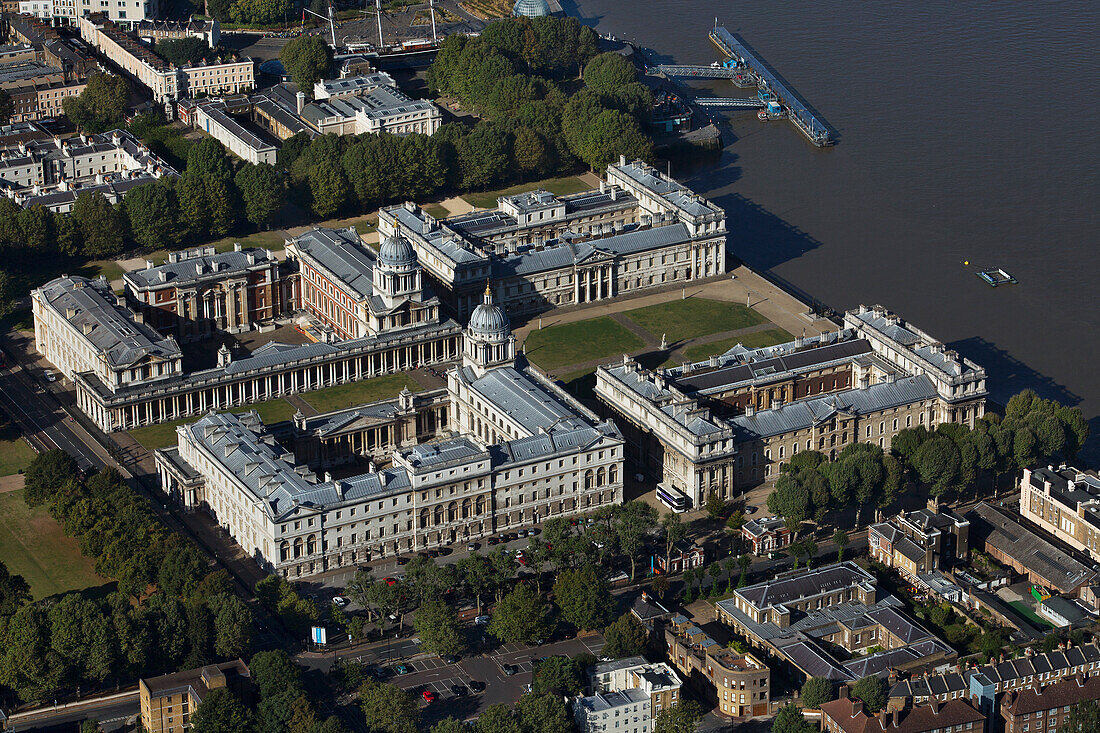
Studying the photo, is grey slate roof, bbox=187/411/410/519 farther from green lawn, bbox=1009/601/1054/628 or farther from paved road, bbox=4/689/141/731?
green lawn, bbox=1009/601/1054/628

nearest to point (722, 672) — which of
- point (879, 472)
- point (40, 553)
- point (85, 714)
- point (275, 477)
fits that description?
point (879, 472)

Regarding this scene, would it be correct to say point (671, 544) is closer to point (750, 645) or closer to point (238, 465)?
point (750, 645)

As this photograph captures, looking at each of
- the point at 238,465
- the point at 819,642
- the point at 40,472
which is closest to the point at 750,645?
the point at 819,642

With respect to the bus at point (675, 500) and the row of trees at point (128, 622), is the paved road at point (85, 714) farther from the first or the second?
the bus at point (675, 500)

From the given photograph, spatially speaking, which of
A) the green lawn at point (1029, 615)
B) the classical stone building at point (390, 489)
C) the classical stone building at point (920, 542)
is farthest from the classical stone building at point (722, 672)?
the classical stone building at point (390, 489)

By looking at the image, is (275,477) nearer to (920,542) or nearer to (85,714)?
(85,714)

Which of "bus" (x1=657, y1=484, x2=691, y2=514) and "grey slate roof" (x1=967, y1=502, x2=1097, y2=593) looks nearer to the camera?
"grey slate roof" (x1=967, y1=502, x2=1097, y2=593)

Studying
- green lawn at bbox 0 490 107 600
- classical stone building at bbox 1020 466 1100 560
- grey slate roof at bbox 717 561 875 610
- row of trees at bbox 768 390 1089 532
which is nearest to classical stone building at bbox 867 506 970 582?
row of trees at bbox 768 390 1089 532

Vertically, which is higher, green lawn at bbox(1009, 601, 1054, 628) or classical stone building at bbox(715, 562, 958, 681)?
classical stone building at bbox(715, 562, 958, 681)
